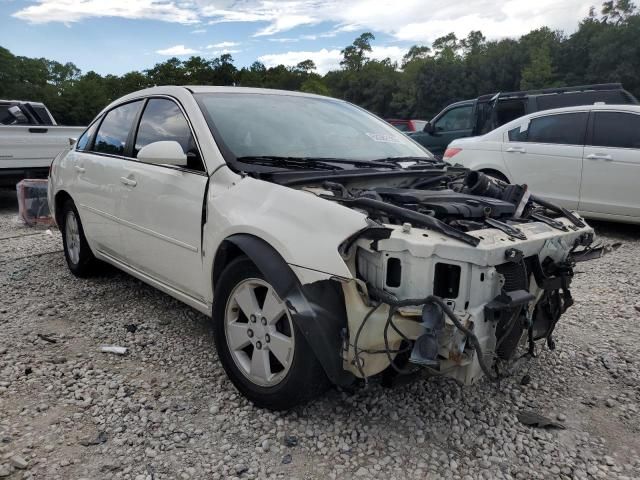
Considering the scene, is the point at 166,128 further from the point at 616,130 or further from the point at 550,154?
the point at 616,130

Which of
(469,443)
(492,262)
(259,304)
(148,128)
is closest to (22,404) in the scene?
(259,304)

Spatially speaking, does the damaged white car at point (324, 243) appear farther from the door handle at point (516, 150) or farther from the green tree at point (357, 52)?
the green tree at point (357, 52)

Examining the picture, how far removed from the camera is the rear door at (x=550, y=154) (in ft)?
22.0

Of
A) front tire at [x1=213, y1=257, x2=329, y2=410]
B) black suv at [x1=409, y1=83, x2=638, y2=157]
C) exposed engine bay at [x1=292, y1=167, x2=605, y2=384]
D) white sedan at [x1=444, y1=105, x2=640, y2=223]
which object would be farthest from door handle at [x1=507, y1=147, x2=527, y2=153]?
front tire at [x1=213, y1=257, x2=329, y2=410]

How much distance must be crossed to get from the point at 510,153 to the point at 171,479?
250 inches

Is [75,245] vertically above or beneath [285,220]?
beneath

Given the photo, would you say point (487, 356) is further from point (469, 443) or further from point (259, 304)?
point (259, 304)

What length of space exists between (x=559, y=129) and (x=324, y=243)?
576cm

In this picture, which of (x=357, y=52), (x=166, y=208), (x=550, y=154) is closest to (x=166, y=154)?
(x=166, y=208)

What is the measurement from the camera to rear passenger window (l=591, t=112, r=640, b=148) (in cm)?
632

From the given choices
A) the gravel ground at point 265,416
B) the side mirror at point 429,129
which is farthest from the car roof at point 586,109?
the gravel ground at point 265,416

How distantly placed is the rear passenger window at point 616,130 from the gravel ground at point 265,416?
10.8 ft

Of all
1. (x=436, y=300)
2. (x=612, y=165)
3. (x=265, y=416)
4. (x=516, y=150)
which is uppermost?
(x=516, y=150)

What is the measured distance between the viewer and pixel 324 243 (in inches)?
91.0
